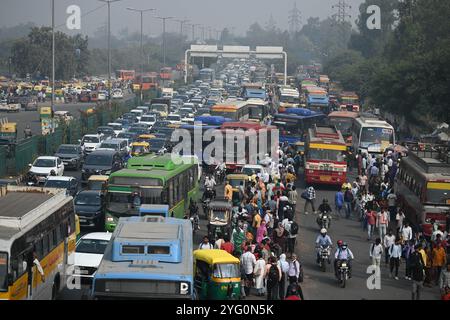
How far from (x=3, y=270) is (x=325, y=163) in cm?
2613

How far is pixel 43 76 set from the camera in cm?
13425

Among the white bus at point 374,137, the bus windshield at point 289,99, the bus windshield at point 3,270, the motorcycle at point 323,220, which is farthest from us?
the bus windshield at point 289,99

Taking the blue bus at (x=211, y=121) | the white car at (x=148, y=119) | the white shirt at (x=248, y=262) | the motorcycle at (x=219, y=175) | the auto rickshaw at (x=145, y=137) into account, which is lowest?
the motorcycle at (x=219, y=175)

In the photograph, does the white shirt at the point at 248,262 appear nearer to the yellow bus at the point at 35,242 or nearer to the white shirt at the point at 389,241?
the yellow bus at the point at 35,242

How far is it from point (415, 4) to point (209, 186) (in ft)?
220

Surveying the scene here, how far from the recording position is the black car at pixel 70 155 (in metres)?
45.3

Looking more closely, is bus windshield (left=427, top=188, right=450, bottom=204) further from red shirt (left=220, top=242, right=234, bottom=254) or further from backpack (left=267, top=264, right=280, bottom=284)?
backpack (left=267, top=264, right=280, bottom=284)

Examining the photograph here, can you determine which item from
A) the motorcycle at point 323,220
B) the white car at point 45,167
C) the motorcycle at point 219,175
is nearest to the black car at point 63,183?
the white car at point 45,167

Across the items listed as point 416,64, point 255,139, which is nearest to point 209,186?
point 255,139

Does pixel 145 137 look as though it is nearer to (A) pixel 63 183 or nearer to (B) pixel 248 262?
(A) pixel 63 183

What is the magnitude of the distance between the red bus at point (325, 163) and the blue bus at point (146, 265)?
22.9 m

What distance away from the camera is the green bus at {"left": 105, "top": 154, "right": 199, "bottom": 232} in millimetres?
27906
